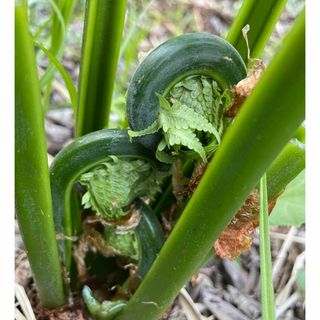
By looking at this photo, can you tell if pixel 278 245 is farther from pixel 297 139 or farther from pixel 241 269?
pixel 297 139

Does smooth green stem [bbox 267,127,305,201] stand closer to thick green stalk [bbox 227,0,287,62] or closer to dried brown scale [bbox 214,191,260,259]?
dried brown scale [bbox 214,191,260,259]

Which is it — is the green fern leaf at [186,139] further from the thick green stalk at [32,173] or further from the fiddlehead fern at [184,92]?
the thick green stalk at [32,173]

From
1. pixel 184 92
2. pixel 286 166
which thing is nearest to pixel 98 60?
pixel 184 92

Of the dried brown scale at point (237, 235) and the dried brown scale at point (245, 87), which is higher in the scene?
the dried brown scale at point (245, 87)

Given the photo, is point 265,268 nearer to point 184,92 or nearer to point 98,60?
point 184,92

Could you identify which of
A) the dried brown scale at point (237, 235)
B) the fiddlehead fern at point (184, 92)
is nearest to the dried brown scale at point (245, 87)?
the fiddlehead fern at point (184, 92)
